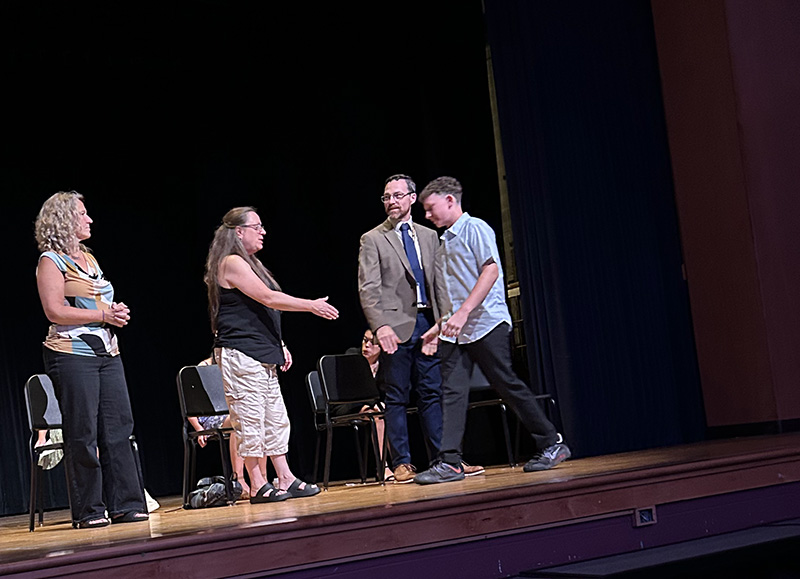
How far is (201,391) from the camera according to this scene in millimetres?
5379

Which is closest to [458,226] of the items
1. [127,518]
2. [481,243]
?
[481,243]

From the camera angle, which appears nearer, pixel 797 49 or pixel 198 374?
pixel 198 374

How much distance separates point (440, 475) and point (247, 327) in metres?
1.02

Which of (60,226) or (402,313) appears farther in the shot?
(402,313)

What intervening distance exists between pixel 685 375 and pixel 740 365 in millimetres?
420

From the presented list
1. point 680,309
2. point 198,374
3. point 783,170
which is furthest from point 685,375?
point 198,374

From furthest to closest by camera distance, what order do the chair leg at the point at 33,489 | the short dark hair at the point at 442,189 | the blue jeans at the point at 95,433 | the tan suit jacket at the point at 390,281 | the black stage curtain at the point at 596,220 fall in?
the black stage curtain at the point at 596,220 → the tan suit jacket at the point at 390,281 → the chair leg at the point at 33,489 → the short dark hair at the point at 442,189 → the blue jeans at the point at 95,433

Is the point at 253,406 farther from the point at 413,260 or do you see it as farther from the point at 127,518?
the point at 413,260

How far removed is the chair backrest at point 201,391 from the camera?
5.29 metres

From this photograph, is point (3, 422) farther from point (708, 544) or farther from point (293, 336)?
point (708, 544)

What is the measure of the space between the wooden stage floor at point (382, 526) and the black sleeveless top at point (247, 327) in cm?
77

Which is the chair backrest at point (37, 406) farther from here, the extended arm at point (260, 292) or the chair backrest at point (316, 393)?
the chair backrest at point (316, 393)

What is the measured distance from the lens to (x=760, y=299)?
18.9 feet

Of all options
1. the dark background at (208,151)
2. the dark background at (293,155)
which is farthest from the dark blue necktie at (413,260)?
the dark background at (208,151)
